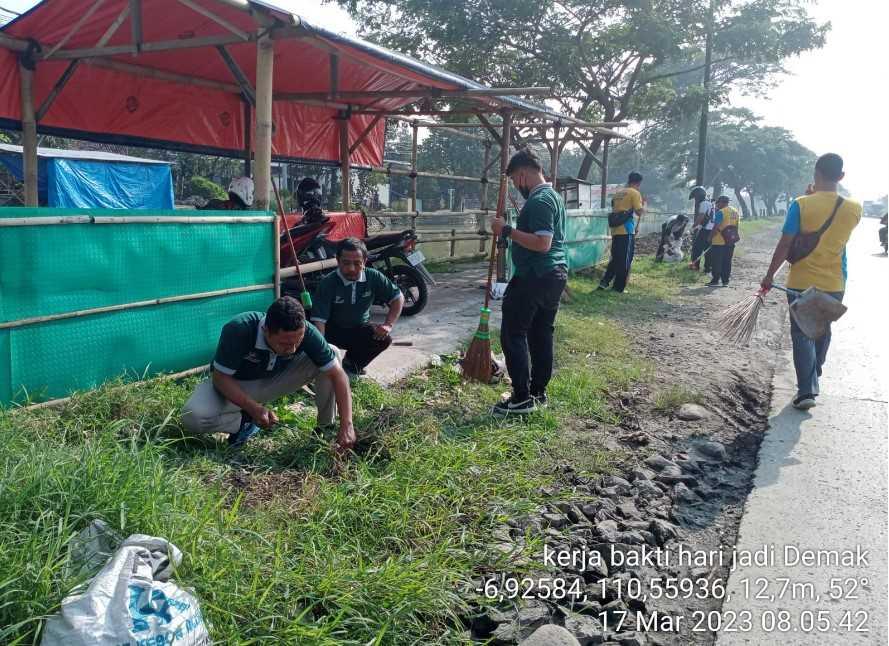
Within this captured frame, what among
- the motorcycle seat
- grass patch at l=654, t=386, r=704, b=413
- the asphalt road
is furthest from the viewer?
the motorcycle seat

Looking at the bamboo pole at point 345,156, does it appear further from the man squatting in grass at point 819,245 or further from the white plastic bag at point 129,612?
the white plastic bag at point 129,612

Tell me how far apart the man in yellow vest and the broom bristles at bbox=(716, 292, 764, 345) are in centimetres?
658

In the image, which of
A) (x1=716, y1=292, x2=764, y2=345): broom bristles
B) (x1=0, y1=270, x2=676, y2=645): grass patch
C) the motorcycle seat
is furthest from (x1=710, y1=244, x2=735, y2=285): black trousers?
(x1=0, y1=270, x2=676, y2=645): grass patch

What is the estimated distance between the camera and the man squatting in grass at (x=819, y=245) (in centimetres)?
509

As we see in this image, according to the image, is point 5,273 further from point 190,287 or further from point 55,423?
point 190,287

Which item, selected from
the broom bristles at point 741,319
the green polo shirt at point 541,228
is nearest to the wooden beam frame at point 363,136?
the broom bristles at point 741,319

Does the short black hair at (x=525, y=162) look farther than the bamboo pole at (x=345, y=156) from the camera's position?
No

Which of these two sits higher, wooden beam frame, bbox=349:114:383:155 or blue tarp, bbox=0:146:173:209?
wooden beam frame, bbox=349:114:383:155

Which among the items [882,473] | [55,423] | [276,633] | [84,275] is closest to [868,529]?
[882,473]

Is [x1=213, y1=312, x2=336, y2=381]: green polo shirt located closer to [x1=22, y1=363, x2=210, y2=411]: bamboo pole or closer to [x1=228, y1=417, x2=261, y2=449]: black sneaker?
[x1=228, y1=417, x2=261, y2=449]: black sneaker

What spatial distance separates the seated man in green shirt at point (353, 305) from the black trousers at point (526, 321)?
92cm

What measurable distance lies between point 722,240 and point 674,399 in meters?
7.94

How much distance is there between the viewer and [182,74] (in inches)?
341

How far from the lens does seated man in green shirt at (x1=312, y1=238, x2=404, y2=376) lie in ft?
16.0
